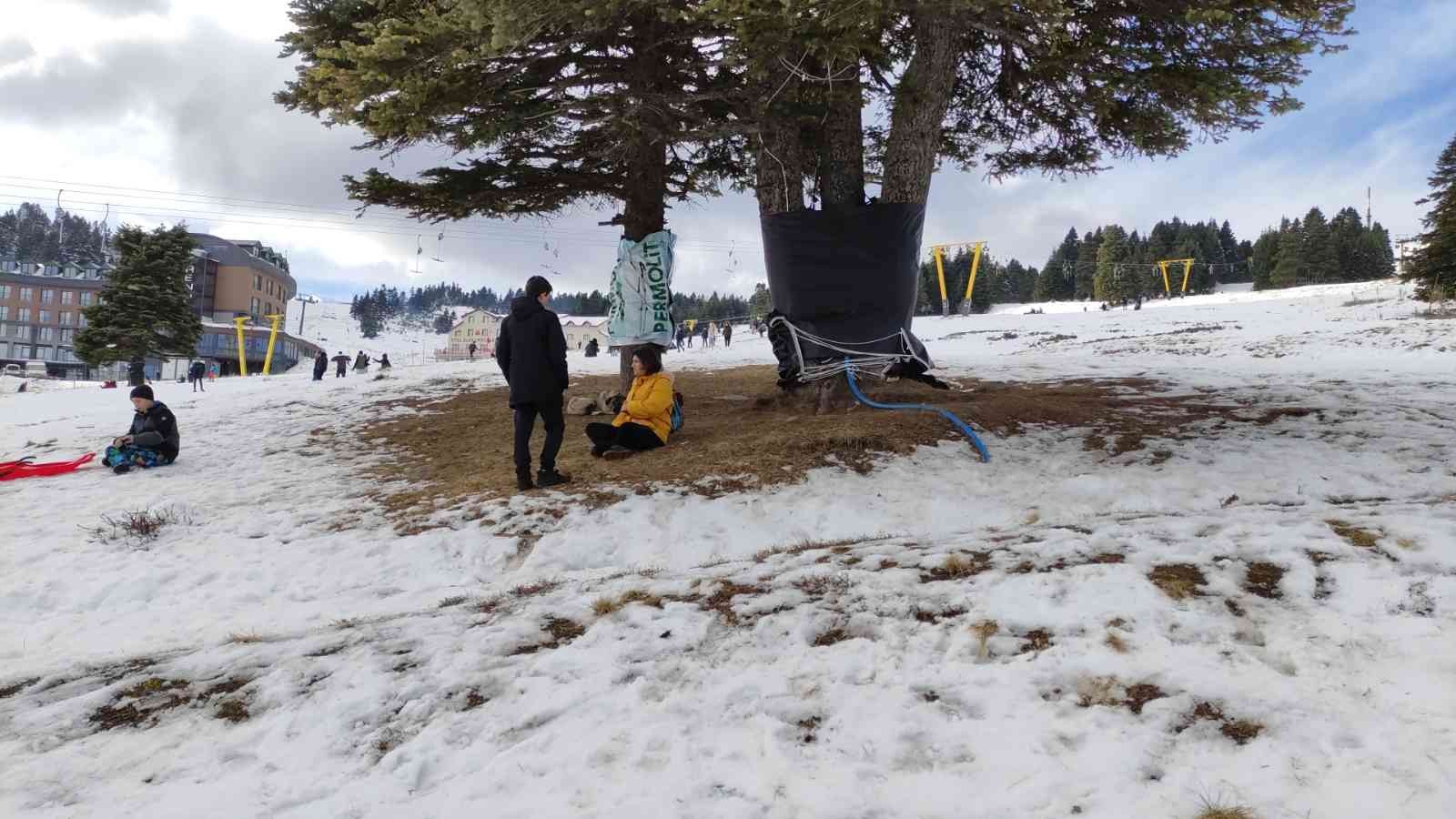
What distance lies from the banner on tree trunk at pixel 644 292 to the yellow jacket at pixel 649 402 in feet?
7.32

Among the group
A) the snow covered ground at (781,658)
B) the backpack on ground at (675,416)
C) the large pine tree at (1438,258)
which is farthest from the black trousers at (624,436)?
the large pine tree at (1438,258)

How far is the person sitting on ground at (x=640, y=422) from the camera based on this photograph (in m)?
7.35

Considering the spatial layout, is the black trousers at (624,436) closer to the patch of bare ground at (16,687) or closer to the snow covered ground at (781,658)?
the snow covered ground at (781,658)

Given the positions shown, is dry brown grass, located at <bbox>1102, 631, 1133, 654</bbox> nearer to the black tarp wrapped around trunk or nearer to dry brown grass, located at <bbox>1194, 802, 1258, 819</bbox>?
dry brown grass, located at <bbox>1194, 802, 1258, 819</bbox>

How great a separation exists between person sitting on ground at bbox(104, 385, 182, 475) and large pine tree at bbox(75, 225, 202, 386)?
3508cm

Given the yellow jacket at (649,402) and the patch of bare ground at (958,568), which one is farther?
the yellow jacket at (649,402)

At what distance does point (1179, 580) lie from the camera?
3045mm

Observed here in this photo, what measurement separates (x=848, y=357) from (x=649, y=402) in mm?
2439

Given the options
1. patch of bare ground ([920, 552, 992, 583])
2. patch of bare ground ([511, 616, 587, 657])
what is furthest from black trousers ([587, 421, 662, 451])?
patch of bare ground ([920, 552, 992, 583])

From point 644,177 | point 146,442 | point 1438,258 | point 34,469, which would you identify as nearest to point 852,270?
point 644,177

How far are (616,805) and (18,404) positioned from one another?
29634 mm

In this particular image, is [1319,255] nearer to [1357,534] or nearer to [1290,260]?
[1290,260]

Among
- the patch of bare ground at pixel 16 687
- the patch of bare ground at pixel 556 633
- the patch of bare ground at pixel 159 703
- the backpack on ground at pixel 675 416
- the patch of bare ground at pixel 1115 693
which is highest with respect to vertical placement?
the backpack on ground at pixel 675 416

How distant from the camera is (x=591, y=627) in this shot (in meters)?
3.18
